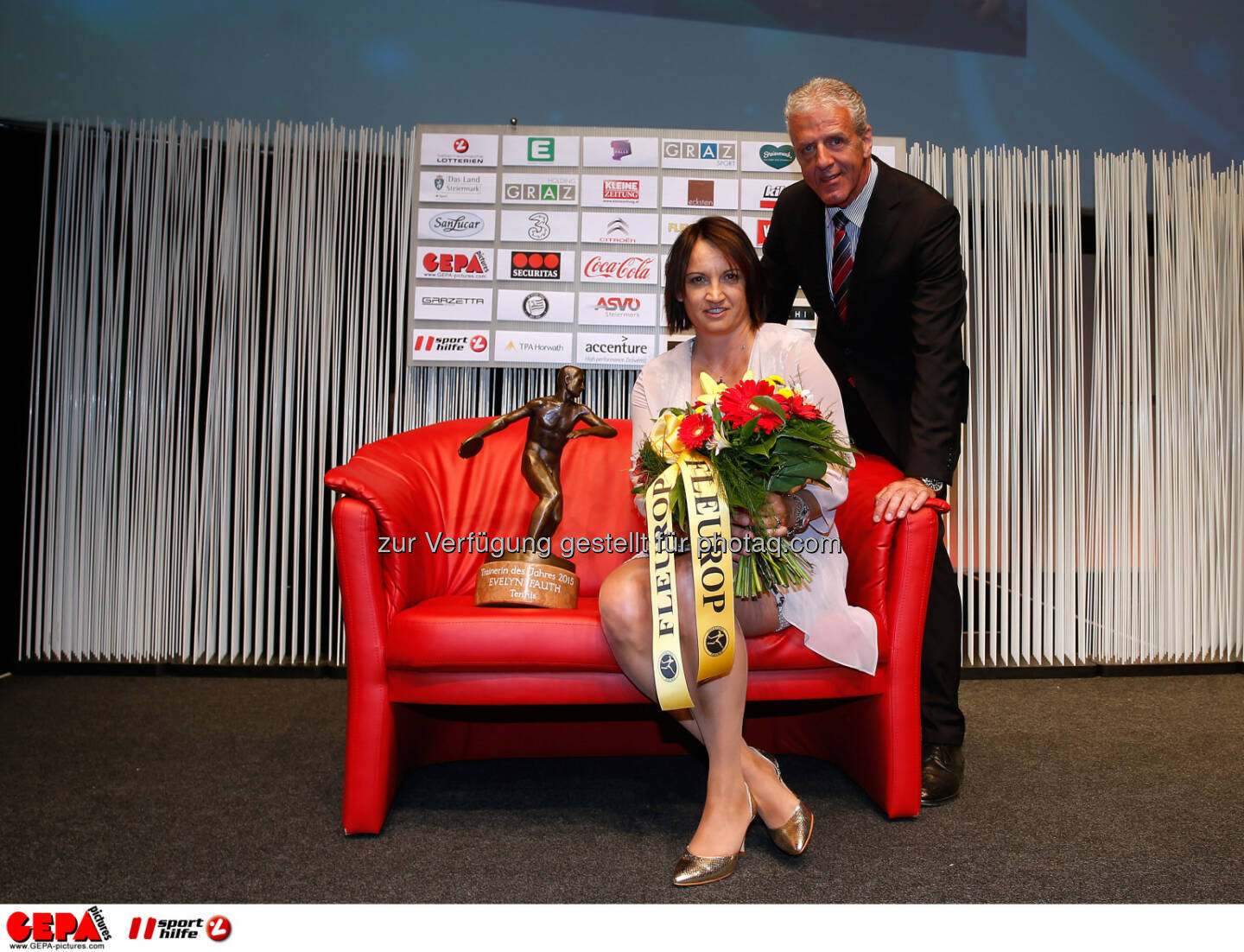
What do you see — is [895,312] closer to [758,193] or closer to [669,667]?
[669,667]

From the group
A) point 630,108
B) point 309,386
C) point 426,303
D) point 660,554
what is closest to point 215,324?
point 309,386

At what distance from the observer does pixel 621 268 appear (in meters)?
3.54

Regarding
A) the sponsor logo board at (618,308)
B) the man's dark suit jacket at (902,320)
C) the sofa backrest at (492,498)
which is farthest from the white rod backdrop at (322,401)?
Answer: the man's dark suit jacket at (902,320)

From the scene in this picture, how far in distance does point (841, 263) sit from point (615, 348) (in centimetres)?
139

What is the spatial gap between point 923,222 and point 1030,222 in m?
1.81

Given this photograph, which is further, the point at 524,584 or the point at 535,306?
the point at 535,306

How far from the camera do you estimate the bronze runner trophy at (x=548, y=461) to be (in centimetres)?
195

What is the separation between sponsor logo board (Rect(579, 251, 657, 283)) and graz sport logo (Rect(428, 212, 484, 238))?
0.49 meters

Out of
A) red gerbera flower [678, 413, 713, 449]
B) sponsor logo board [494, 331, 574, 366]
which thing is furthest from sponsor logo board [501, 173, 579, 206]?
red gerbera flower [678, 413, 713, 449]

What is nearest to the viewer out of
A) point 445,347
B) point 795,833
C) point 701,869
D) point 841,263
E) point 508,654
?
point 701,869

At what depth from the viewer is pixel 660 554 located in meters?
1.67

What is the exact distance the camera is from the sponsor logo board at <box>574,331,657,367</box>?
3.50 meters
